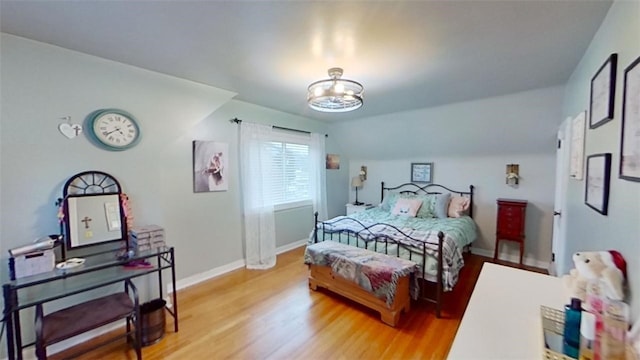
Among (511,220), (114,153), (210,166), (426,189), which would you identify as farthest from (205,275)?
(511,220)

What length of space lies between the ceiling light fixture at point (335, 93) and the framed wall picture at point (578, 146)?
1721 millimetres

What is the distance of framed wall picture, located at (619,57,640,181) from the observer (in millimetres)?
1028

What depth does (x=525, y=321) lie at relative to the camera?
3.73 ft

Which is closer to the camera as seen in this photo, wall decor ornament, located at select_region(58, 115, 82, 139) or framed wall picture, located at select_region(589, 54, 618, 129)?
framed wall picture, located at select_region(589, 54, 618, 129)

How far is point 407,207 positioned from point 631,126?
319cm

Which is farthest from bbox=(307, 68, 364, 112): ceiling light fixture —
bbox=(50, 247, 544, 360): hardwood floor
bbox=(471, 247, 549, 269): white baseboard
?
bbox=(471, 247, 549, 269): white baseboard

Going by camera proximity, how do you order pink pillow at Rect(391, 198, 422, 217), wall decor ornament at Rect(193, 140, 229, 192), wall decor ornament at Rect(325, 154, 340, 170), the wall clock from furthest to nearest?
wall decor ornament at Rect(325, 154, 340, 170), pink pillow at Rect(391, 198, 422, 217), wall decor ornament at Rect(193, 140, 229, 192), the wall clock

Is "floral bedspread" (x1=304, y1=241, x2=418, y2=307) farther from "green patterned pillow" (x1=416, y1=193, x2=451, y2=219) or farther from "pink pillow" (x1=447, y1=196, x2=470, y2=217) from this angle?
"pink pillow" (x1=447, y1=196, x2=470, y2=217)

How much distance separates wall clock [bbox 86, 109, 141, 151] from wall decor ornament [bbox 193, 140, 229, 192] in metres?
0.81

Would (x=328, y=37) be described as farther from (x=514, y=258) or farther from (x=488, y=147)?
(x=514, y=258)

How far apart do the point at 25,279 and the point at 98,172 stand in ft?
2.93

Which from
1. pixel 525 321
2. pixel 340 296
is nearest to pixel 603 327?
pixel 525 321

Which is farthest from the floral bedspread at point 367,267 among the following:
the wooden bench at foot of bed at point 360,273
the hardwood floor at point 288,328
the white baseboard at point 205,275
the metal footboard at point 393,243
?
the white baseboard at point 205,275

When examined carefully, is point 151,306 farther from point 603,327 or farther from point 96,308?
point 603,327
